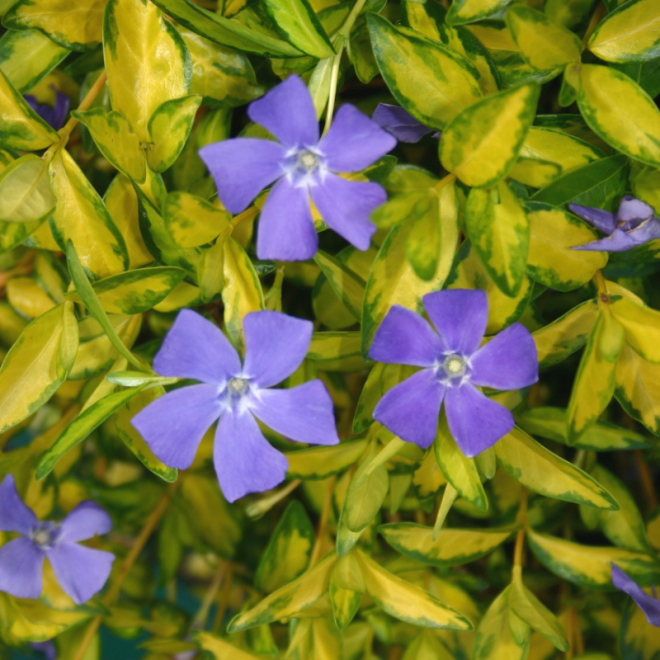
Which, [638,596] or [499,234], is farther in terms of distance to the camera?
[638,596]

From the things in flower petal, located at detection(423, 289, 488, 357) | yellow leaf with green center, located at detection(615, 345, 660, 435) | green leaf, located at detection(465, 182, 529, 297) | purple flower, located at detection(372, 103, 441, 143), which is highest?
purple flower, located at detection(372, 103, 441, 143)

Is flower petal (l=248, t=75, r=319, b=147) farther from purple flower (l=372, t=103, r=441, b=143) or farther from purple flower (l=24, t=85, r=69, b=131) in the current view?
purple flower (l=24, t=85, r=69, b=131)

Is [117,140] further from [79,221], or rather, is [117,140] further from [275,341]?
[275,341]

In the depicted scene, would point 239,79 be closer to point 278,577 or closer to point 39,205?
point 39,205

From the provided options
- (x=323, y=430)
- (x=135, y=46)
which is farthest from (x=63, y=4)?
(x=323, y=430)

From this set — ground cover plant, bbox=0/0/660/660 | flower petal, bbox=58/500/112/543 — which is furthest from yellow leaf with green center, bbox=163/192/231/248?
flower petal, bbox=58/500/112/543

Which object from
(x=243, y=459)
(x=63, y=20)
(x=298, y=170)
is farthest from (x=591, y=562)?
(x=63, y=20)

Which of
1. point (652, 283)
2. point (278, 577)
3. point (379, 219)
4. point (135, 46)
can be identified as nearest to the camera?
point (379, 219)
